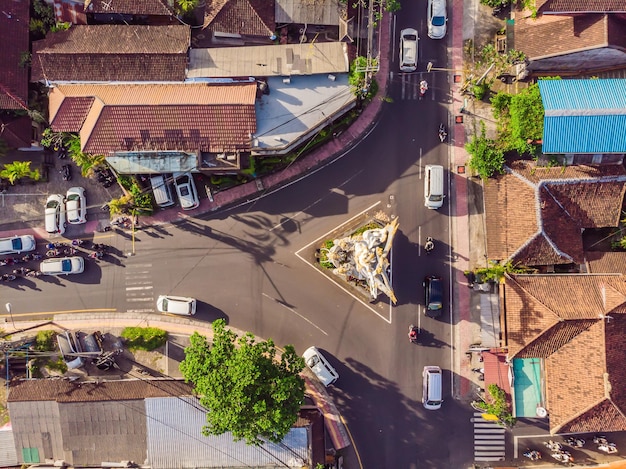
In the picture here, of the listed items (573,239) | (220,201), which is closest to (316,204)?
(220,201)

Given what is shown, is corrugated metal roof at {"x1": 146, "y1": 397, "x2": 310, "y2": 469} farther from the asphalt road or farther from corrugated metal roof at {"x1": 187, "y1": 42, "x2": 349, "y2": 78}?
corrugated metal roof at {"x1": 187, "y1": 42, "x2": 349, "y2": 78}

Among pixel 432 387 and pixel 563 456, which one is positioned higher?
pixel 432 387

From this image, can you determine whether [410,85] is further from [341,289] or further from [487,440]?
[487,440]

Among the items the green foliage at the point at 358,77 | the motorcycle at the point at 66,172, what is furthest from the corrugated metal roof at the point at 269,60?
the motorcycle at the point at 66,172

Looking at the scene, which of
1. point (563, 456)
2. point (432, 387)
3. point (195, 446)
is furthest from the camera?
point (563, 456)

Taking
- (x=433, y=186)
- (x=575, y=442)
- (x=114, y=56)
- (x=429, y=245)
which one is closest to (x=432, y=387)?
(x=429, y=245)

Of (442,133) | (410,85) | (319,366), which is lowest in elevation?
(319,366)

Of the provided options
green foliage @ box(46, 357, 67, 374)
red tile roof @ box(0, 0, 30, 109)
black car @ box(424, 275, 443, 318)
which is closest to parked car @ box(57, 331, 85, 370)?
green foliage @ box(46, 357, 67, 374)

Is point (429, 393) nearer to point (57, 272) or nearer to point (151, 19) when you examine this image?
point (57, 272)
